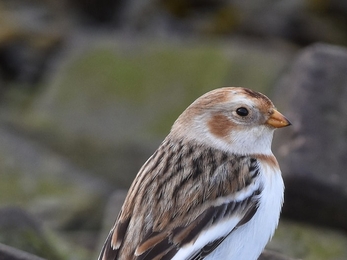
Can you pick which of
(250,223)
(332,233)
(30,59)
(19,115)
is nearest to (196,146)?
(250,223)

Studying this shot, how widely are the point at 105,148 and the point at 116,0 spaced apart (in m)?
2.88

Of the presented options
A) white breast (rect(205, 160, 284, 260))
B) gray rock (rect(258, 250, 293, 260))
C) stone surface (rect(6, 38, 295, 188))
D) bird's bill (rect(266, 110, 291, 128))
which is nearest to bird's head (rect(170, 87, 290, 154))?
bird's bill (rect(266, 110, 291, 128))

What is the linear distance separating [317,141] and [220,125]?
73.3 inches

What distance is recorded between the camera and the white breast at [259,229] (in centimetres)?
403

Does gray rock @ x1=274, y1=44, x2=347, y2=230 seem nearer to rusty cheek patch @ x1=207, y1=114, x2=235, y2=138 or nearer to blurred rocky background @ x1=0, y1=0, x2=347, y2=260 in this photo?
blurred rocky background @ x1=0, y1=0, x2=347, y2=260

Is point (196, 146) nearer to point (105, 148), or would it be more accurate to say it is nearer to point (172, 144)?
point (172, 144)

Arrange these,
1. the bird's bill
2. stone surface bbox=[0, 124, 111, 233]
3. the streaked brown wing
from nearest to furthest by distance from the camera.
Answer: the streaked brown wing → the bird's bill → stone surface bbox=[0, 124, 111, 233]

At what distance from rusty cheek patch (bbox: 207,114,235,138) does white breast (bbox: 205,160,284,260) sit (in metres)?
0.26

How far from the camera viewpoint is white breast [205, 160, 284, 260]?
4.03 metres

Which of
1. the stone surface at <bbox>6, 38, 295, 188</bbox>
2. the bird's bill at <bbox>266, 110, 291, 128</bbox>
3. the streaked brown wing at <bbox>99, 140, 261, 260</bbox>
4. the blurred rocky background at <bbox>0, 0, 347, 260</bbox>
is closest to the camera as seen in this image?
the streaked brown wing at <bbox>99, 140, 261, 260</bbox>

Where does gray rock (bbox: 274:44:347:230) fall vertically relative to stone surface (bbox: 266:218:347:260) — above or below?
above

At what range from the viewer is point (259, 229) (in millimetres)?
4117

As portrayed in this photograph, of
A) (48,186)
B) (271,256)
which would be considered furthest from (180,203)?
(48,186)

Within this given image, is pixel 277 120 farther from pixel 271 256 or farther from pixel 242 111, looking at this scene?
pixel 271 256
